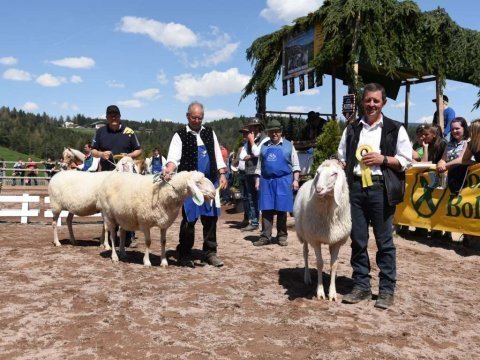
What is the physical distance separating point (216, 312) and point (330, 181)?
166 cm

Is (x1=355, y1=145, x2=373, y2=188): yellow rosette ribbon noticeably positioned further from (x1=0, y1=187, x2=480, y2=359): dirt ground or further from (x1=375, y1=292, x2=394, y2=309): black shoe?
(x1=0, y1=187, x2=480, y2=359): dirt ground

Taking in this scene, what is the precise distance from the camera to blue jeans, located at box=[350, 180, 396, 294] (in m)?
4.27

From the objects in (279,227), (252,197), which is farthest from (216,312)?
(252,197)

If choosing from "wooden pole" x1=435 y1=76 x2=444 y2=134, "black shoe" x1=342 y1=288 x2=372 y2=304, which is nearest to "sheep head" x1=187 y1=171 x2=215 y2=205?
"black shoe" x1=342 y1=288 x2=372 y2=304

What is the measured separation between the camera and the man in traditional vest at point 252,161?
903 centimetres

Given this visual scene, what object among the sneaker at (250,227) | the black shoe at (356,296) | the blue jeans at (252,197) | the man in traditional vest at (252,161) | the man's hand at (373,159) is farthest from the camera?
the sneaker at (250,227)

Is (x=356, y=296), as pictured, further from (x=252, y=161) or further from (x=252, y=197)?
(x=252, y=197)

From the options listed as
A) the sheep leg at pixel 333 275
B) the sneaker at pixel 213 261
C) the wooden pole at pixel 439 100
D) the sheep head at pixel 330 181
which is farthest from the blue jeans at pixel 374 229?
the wooden pole at pixel 439 100

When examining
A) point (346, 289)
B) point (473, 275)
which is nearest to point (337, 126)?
point (473, 275)

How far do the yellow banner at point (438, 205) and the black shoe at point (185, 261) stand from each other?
→ 4706mm

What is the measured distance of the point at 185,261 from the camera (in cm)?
599

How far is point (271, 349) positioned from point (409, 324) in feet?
4.89

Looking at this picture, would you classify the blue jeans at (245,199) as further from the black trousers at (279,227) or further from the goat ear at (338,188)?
the goat ear at (338,188)

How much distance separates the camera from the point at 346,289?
4.97 meters
